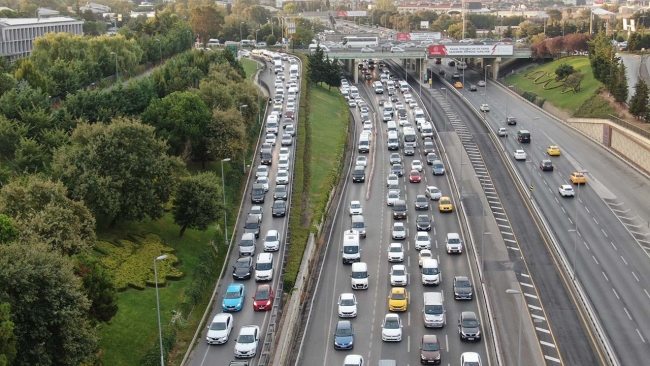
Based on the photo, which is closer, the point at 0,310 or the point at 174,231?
the point at 0,310

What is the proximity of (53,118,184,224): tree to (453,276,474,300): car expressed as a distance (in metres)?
21.8

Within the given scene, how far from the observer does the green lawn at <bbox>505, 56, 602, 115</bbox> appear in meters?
119

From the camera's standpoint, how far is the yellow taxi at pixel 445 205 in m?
78.9

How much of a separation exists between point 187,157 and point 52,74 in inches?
781

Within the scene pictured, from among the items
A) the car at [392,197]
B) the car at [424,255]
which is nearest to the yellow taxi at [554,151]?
the car at [392,197]

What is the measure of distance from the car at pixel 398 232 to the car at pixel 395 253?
11.8 feet

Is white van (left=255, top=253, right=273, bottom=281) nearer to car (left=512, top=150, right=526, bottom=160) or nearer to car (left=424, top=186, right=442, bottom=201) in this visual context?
car (left=424, top=186, right=442, bottom=201)

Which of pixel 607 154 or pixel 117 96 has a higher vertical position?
pixel 117 96

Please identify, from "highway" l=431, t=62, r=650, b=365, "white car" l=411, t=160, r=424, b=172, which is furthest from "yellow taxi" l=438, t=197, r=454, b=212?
Result: "white car" l=411, t=160, r=424, b=172

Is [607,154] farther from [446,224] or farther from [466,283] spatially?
[466,283]

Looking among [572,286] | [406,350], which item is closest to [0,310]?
[406,350]

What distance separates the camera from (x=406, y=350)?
172 feet

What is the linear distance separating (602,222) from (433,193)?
48.4 ft

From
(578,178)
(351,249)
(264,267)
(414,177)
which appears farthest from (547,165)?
(264,267)
